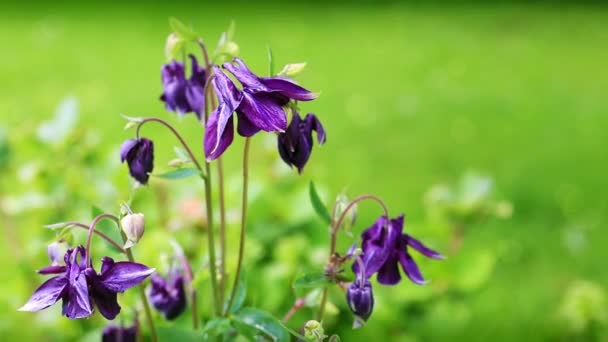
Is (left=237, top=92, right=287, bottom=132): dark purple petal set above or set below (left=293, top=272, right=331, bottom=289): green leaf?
above

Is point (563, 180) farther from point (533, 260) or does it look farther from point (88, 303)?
point (88, 303)

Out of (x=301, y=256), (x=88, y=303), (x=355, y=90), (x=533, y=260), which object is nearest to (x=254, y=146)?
(x=355, y=90)

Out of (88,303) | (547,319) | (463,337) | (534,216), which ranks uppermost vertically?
(534,216)

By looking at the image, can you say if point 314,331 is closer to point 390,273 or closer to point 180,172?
→ point 390,273

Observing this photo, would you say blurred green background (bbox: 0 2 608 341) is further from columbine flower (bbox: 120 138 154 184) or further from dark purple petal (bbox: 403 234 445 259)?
columbine flower (bbox: 120 138 154 184)

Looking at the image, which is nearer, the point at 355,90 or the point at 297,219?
the point at 297,219

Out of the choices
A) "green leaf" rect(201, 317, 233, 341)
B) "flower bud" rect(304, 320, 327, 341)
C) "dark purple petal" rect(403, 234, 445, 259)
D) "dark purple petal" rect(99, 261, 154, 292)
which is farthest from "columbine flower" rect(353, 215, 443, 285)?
"dark purple petal" rect(99, 261, 154, 292)

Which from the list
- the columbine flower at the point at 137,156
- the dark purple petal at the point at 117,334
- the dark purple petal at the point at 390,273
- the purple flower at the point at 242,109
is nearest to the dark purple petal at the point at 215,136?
the purple flower at the point at 242,109
